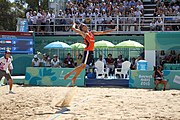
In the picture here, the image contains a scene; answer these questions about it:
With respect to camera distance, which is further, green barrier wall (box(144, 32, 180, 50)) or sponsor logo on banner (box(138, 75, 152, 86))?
green barrier wall (box(144, 32, 180, 50))

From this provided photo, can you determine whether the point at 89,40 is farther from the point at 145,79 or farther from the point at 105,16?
the point at 105,16

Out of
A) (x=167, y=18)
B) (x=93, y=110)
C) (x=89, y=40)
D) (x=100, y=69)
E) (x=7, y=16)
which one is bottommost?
(x=93, y=110)

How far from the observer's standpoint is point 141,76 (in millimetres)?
18641

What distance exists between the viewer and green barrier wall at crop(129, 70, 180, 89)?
707 inches

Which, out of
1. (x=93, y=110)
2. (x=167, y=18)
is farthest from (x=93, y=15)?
(x=93, y=110)

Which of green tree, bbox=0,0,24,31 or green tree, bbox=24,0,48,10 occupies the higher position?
green tree, bbox=24,0,48,10

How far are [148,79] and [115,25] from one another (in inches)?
267

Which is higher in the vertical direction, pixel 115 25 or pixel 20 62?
pixel 115 25

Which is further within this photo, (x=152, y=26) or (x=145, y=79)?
(x=152, y=26)

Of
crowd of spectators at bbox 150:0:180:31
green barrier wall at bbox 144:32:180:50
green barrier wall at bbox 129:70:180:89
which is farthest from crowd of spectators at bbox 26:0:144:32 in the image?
green barrier wall at bbox 129:70:180:89

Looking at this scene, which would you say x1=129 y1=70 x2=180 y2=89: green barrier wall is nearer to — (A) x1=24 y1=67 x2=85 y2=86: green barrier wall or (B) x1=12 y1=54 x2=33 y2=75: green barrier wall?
(A) x1=24 y1=67 x2=85 y2=86: green barrier wall

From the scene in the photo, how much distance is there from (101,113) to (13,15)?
4025 centimetres

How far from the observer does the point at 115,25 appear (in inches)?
959

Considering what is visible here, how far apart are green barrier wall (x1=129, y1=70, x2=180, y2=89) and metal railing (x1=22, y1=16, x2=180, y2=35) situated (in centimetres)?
560
